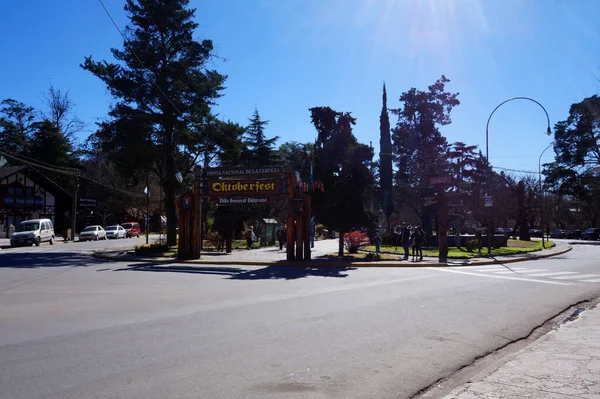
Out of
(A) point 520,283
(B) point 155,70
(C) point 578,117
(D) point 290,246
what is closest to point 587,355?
(A) point 520,283

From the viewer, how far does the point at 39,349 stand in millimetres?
6766

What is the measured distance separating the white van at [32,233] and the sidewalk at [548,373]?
40.6m

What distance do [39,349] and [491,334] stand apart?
22.4ft

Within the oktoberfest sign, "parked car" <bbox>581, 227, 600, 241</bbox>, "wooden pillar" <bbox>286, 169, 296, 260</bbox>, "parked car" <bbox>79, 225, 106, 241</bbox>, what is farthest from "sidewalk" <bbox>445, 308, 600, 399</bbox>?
"parked car" <bbox>581, 227, 600, 241</bbox>

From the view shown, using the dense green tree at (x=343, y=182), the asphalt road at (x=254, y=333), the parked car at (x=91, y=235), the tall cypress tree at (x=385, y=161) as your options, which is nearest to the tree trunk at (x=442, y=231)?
the dense green tree at (x=343, y=182)

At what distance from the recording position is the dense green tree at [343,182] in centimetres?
2547

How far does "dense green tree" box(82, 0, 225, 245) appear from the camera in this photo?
103 ft

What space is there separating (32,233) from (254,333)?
38.1 m

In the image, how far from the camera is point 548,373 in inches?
228

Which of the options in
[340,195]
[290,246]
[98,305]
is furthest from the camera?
[340,195]

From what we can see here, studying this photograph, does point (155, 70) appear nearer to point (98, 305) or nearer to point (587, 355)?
point (98, 305)

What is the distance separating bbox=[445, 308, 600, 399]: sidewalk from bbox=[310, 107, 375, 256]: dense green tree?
1766cm

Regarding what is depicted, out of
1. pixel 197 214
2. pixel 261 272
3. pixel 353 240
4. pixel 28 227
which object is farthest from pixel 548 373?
pixel 28 227

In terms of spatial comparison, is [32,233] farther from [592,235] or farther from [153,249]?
[592,235]
